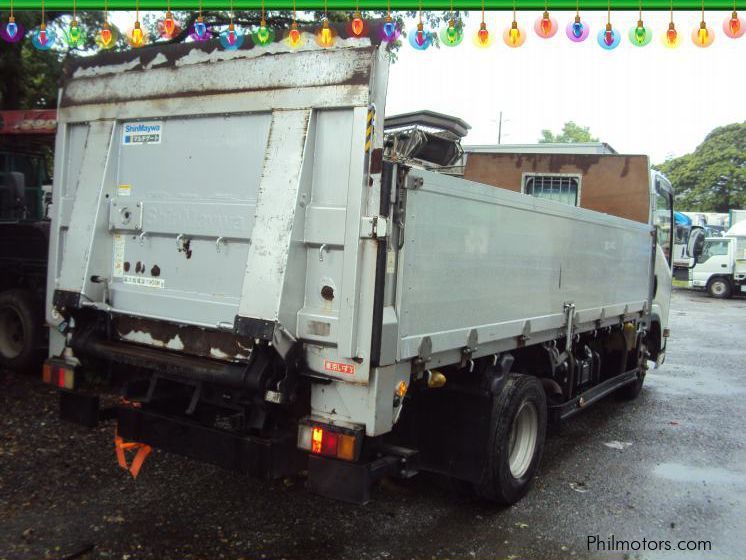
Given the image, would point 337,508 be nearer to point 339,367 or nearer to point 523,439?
point 523,439

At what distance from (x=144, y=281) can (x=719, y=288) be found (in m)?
26.3

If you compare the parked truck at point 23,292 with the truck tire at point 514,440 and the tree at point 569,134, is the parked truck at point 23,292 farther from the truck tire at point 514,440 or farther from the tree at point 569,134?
the tree at point 569,134

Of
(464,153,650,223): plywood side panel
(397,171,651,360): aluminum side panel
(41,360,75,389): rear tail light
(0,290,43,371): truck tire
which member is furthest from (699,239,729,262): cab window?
(41,360,75,389): rear tail light

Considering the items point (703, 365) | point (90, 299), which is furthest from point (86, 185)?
point (703, 365)

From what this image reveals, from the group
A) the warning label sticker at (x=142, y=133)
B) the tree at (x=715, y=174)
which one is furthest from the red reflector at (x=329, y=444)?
the tree at (x=715, y=174)

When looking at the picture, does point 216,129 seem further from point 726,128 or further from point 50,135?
point 726,128

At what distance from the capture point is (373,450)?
354cm

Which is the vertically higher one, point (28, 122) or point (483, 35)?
point (28, 122)

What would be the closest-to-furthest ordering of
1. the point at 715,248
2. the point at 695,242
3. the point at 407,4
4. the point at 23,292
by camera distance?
the point at 407,4, the point at 23,292, the point at 695,242, the point at 715,248

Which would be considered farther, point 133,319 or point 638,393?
point 638,393

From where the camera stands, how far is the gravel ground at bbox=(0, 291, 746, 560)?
3.86 meters

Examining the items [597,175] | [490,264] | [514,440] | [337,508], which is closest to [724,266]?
[597,175]

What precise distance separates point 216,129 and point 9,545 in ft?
8.54

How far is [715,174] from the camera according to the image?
39406mm
